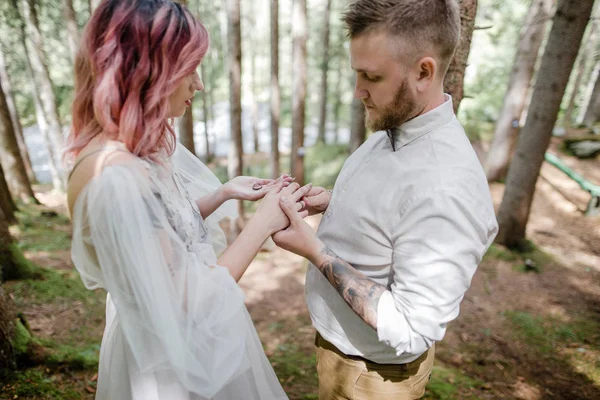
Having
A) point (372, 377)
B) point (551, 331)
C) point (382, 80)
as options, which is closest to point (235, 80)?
point (382, 80)

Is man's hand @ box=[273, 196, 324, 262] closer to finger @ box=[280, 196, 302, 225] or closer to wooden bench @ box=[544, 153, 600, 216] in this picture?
finger @ box=[280, 196, 302, 225]

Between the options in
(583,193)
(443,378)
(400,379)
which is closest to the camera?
(400,379)

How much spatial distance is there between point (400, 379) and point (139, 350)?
1.31 meters

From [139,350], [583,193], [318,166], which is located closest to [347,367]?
[139,350]

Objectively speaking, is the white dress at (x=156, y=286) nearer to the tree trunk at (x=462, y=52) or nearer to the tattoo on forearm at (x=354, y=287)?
the tattoo on forearm at (x=354, y=287)

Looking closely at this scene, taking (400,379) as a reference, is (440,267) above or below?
above

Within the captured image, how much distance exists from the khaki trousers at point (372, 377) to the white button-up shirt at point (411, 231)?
9 cm

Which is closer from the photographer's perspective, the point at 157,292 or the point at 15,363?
the point at 157,292

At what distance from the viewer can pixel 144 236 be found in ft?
4.52

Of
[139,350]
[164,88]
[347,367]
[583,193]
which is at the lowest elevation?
[583,193]

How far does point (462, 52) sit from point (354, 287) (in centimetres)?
202

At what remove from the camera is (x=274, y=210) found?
1752mm

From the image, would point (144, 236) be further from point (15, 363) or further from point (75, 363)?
point (75, 363)

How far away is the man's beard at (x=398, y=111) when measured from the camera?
152 centimetres
